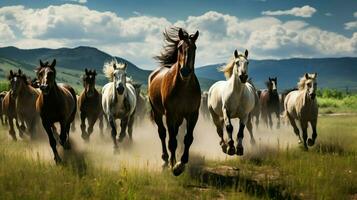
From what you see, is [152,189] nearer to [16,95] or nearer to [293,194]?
[293,194]

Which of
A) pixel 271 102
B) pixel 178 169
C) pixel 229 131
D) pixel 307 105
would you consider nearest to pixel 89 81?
pixel 229 131

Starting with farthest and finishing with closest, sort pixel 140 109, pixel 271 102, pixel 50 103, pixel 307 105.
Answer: pixel 271 102
pixel 140 109
pixel 307 105
pixel 50 103

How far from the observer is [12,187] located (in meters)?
8.16

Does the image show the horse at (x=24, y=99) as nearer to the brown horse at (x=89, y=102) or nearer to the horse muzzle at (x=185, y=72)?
the brown horse at (x=89, y=102)

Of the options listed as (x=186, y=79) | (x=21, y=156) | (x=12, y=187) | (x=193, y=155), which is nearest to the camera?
(x=12, y=187)

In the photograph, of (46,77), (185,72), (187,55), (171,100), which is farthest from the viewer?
(46,77)

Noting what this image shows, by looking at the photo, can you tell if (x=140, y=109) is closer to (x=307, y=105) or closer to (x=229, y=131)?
(x=307, y=105)

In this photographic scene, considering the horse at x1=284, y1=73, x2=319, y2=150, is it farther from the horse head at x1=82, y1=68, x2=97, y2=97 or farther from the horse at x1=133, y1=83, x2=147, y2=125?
the horse at x1=133, y1=83, x2=147, y2=125

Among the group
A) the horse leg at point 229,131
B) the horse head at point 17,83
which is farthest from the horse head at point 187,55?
the horse head at point 17,83

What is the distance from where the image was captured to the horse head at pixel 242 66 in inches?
433

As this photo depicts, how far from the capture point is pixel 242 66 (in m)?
11.2

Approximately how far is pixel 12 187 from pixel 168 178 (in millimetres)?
3093

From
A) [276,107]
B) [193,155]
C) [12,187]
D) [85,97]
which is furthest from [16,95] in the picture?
[276,107]

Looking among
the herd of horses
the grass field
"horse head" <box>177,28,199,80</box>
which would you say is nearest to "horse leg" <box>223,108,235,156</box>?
the herd of horses
